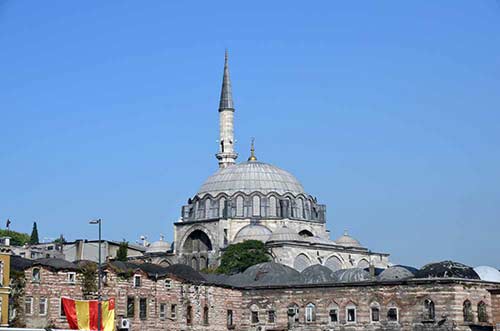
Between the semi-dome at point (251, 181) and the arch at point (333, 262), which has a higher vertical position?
the semi-dome at point (251, 181)

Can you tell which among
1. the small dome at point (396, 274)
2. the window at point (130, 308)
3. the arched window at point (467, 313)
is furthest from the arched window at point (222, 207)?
the arched window at point (467, 313)

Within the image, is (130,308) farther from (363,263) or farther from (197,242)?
(363,263)

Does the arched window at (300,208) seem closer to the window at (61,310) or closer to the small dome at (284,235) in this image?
the small dome at (284,235)

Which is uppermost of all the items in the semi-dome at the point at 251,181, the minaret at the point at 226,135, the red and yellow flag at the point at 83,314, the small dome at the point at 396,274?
the minaret at the point at 226,135

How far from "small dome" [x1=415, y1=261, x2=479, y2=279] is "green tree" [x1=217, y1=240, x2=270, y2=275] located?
31.1 metres

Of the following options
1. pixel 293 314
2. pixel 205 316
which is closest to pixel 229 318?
pixel 205 316

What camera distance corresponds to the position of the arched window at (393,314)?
67375mm

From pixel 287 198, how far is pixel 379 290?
4284cm

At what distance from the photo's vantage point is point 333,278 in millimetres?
76875

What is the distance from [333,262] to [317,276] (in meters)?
31.0

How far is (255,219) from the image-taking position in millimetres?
109375

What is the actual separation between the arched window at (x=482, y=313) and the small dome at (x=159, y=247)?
174 feet

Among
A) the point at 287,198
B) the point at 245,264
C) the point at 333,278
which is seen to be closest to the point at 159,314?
the point at 333,278

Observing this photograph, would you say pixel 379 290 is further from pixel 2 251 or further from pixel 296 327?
pixel 2 251
